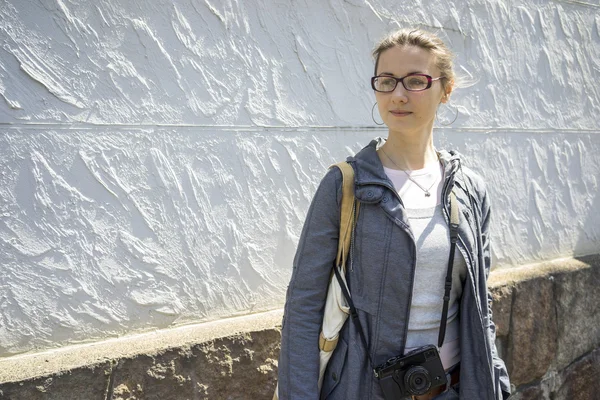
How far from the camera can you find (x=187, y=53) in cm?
225

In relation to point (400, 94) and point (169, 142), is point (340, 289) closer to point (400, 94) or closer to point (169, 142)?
point (400, 94)

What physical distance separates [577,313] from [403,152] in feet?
7.59

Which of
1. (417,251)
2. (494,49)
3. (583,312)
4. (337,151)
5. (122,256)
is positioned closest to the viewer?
(417,251)

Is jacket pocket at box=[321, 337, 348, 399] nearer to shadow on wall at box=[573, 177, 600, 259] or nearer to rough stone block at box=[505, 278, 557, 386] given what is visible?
rough stone block at box=[505, 278, 557, 386]

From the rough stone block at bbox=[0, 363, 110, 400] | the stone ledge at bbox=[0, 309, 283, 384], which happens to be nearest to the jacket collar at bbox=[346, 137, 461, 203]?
the stone ledge at bbox=[0, 309, 283, 384]

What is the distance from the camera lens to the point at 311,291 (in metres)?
1.72

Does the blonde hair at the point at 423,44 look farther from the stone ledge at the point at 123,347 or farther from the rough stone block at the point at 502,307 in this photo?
the rough stone block at the point at 502,307

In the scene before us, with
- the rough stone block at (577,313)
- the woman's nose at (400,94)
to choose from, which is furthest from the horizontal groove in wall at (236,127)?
the rough stone block at (577,313)

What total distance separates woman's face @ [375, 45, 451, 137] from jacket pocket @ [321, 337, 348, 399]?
0.64 meters

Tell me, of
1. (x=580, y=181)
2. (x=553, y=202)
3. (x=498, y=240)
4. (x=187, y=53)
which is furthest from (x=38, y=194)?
(x=580, y=181)

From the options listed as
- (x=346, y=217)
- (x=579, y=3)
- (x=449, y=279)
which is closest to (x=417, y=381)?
(x=449, y=279)

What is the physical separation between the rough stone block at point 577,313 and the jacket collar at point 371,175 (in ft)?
6.61

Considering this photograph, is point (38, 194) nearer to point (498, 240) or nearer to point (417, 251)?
point (417, 251)

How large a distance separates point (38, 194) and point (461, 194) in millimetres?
1297
